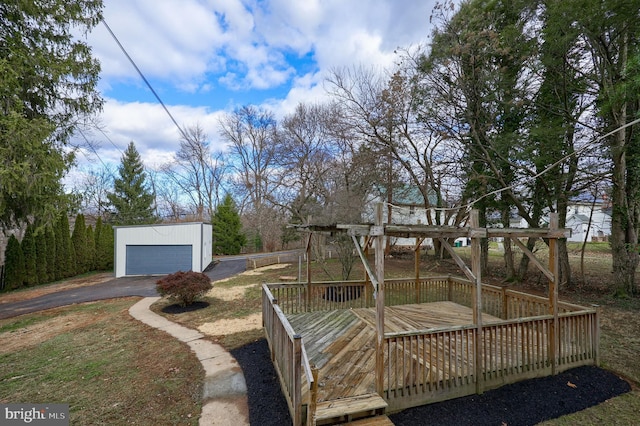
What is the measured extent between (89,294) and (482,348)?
14.0m

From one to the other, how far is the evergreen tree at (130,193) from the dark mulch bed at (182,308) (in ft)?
62.9

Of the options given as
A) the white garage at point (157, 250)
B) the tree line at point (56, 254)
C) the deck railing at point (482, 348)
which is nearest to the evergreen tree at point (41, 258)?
the tree line at point (56, 254)

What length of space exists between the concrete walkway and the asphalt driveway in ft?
17.9

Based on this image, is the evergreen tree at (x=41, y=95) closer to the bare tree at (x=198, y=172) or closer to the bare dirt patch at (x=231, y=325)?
the bare dirt patch at (x=231, y=325)

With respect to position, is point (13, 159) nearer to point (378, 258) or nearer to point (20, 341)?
point (20, 341)

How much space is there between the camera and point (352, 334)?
5.63 metres

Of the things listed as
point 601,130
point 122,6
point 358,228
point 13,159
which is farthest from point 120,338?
point 601,130

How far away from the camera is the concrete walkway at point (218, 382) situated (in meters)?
3.66

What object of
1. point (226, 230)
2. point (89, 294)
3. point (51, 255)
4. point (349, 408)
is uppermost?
point (226, 230)

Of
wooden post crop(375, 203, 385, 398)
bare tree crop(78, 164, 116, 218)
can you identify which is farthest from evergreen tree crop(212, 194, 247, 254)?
wooden post crop(375, 203, 385, 398)

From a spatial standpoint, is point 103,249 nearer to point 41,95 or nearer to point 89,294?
point 89,294

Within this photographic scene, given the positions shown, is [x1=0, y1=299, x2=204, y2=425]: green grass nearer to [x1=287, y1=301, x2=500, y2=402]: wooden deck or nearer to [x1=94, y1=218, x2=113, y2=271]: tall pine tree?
[x1=287, y1=301, x2=500, y2=402]: wooden deck

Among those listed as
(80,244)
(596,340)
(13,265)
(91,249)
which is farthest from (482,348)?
(91,249)

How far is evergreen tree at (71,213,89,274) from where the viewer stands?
17188 mm
